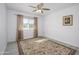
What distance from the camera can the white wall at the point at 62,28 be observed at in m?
2.06

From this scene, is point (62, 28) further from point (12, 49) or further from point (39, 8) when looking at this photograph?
point (12, 49)

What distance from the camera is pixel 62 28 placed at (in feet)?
7.17

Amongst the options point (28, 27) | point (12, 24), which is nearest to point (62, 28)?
point (28, 27)

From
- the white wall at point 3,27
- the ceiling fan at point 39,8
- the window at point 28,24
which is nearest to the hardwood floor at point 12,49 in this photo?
the white wall at point 3,27

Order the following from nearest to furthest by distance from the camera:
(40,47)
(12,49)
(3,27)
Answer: (3,27), (12,49), (40,47)

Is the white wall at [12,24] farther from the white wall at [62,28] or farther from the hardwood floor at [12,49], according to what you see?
the white wall at [62,28]

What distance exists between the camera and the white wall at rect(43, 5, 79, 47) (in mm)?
2062

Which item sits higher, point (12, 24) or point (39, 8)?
point (39, 8)

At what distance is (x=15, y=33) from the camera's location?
6.50 feet

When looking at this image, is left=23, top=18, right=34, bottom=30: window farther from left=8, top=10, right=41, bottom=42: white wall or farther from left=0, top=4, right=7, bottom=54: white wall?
left=0, top=4, right=7, bottom=54: white wall

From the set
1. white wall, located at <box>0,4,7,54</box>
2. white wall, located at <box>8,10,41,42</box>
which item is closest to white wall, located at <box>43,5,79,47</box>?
white wall, located at <box>8,10,41,42</box>
